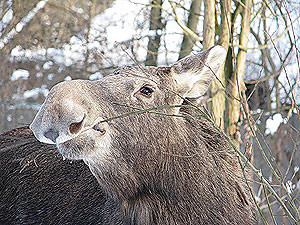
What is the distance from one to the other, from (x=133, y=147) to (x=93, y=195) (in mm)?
1171

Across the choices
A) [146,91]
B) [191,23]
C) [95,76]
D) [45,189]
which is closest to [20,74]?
[95,76]

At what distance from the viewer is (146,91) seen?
389 cm

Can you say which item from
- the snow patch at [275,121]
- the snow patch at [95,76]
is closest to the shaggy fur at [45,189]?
the snow patch at [275,121]

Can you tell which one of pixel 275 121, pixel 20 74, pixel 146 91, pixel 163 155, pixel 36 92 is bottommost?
pixel 36 92

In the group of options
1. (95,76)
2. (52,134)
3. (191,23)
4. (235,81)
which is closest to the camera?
(52,134)

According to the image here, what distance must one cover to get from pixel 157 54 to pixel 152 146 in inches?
164

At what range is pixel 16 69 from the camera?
12164 millimetres

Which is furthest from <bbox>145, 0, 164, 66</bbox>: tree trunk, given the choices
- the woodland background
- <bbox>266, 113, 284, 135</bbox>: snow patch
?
<bbox>266, 113, 284, 135</bbox>: snow patch

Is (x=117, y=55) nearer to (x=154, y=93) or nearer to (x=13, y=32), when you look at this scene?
(x=13, y=32)

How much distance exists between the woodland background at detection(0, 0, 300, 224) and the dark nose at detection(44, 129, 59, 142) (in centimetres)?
295

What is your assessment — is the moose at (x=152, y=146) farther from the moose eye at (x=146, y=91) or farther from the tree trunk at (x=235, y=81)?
the tree trunk at (x=235, y=81)

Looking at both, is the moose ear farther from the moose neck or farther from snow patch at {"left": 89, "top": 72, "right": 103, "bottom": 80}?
snow patch at {"left": 89, "top": 72, "right": 103, "bottom": 80}

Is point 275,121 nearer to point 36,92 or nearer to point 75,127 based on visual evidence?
point 75,127

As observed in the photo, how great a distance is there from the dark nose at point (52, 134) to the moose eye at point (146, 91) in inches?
33.3
